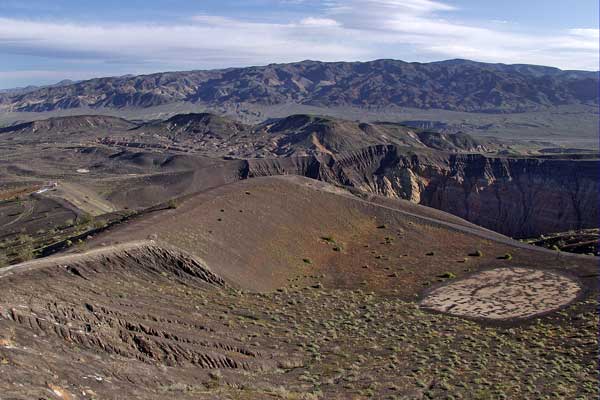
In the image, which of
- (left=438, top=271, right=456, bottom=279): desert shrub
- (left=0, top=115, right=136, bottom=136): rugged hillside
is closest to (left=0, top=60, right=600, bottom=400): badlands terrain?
(left=438, top=271, right=456, bottom=279): desert shrub

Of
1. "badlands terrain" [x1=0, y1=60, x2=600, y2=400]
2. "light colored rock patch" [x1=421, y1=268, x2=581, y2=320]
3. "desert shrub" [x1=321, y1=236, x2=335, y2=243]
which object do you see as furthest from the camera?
"desert shrub" [x1=321, y1=236, x2=335, y2=243]

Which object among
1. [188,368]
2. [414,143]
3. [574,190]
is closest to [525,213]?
[574,190]

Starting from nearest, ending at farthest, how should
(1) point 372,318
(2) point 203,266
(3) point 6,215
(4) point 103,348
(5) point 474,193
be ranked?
(4) point 103,348
(1) point 372,318
(2) point 203,266
(3) point 6,215
(5) point 474,193

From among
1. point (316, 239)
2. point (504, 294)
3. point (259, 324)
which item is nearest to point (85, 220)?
point (316, 239)

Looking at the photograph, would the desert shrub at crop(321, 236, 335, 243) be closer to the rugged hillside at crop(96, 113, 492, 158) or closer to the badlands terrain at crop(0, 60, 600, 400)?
the badlands terrain at crop(0, 60, 600, 400)

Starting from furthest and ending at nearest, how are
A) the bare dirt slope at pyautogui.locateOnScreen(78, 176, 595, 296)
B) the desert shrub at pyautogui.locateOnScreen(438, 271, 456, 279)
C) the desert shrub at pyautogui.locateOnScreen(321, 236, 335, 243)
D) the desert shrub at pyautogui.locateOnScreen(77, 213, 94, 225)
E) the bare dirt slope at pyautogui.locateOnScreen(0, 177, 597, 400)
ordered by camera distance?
the desert shrub at pyautogui.locateOnScreen(77, 213, 94, 225), the desert shrub at pyautogui.locateOnScreen(321, 236, 335, 243), the desert shrub at pyautogui.locateOnScreen(438, 271, 456, 279), the bare dirt slope at pyautogui.locateOnScreen(78, 176, 595, 296), the bare dirt slope at pyautogui.locateOnScreen(0, 177, 597, 400)

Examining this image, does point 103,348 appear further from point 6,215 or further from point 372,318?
point 6,215

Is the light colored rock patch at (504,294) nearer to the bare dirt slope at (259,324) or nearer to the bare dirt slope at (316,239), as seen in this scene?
the bare dirt slope at (259,324)
